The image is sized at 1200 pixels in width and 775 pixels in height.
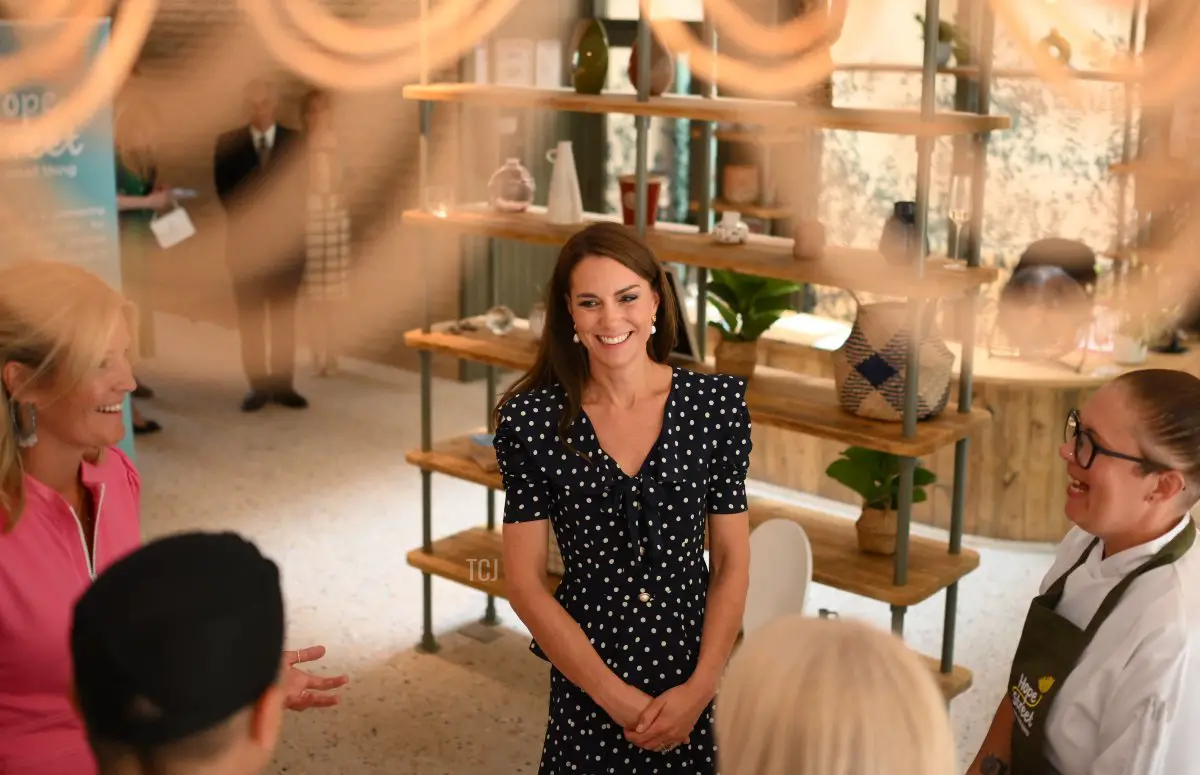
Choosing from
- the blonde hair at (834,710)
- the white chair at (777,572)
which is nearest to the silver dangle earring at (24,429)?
the blonde hair at (834,710)

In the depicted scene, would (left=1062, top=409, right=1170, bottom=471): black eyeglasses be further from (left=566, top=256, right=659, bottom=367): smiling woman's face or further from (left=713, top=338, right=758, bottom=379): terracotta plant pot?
(left=713, top=338, right=758, bottom=379): terracotta plant pot

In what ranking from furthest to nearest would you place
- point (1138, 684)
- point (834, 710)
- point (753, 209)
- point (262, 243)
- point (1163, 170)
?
point (262, 243) → point (1163, 170) → point (753, 209) → point (1138, 684) → point (834, 710)

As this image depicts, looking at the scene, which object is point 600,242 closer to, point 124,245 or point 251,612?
point 251,612

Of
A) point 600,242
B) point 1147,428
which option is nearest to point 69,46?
point 600,242

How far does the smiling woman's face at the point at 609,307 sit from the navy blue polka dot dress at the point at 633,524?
0.41ft

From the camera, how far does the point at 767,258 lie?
3.88 meters

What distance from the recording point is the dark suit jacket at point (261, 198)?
7172 mm

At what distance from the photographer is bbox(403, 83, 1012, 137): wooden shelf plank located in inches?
136

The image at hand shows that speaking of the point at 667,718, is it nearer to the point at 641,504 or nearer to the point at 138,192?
the point at 641,504

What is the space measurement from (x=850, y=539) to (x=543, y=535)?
1.66 m

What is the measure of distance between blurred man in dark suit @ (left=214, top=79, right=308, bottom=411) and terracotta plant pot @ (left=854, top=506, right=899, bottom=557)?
4.28 meters

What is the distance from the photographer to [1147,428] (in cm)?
210

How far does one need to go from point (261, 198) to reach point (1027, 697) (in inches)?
235

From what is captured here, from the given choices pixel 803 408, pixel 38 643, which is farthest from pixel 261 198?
pixel 38 643
